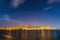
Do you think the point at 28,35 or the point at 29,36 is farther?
the point at 28,35
